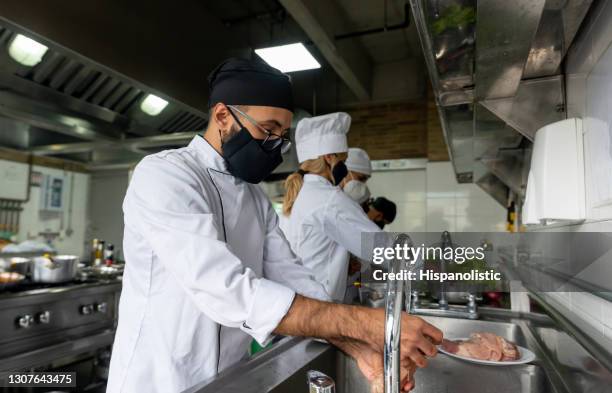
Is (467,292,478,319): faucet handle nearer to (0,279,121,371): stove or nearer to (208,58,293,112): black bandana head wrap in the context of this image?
(208,58,293,112): black bandana head wrap

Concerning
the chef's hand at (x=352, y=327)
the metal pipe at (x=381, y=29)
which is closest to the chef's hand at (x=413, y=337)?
the chef's hand at (x=352, y=327)

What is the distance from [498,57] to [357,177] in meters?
1.82

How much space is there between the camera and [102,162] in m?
3.03

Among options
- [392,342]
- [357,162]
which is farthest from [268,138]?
[357,162]

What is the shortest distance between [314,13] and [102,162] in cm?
189

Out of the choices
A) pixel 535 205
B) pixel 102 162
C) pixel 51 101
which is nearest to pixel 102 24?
pixel 51 101

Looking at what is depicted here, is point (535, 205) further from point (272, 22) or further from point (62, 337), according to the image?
point (272, 22)

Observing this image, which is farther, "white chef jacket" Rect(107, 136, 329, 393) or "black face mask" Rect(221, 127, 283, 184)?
"black face mask" Rect(221, 127, 283, 184)

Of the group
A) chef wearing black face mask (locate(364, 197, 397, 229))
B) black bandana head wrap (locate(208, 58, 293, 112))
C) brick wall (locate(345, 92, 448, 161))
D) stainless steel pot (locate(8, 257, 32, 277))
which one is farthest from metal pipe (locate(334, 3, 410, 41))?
stainless steel pot (locate(8, 257, 32, 277))

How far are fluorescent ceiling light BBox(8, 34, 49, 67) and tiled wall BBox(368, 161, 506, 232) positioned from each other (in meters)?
4.06

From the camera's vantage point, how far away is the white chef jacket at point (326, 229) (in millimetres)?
1855

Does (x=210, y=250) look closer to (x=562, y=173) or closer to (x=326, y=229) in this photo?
(x=562, y=173)

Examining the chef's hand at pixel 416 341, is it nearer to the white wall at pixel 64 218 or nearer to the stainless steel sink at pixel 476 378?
the stainless steel sink at pixel 476 378

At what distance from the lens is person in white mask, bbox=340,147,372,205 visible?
110 inches
